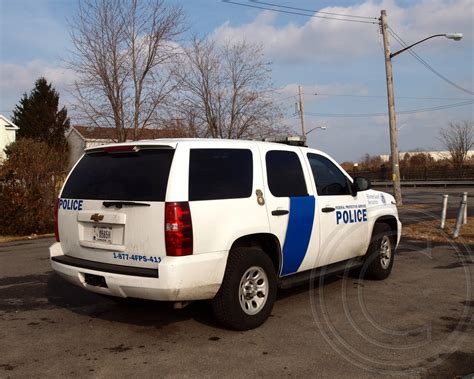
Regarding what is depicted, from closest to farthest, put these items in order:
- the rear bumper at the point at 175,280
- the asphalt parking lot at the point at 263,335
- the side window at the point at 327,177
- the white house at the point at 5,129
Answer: the asphalt parking lot at the point at 263,335
the rear bumper at the point at 175,280
the side window at the point at 327,177
the white house at the point at 5,129

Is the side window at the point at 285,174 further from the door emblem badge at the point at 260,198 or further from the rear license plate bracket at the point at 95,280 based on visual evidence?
the rear license plate bracket at the point at 95,280

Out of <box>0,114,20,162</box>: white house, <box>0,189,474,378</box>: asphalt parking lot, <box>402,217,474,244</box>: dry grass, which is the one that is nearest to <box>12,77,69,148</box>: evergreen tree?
<box>0,114,20,162</box>: white house

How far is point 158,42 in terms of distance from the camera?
1944 centimetres

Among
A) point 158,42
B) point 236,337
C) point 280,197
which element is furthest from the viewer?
point 158,42

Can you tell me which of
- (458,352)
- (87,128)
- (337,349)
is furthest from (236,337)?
(87,128)

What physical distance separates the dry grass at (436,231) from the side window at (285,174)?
→ 6.59 metres

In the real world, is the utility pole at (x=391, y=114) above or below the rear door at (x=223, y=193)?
above

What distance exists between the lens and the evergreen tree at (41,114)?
4174cm

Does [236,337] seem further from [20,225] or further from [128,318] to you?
[20,225]

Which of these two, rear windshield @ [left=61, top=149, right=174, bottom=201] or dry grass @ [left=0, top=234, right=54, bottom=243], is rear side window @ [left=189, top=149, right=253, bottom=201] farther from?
dry grass @ [left=0, top=234, right=54, bottom=243]

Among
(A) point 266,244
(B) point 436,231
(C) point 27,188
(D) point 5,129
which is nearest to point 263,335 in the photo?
(A) point 266,244

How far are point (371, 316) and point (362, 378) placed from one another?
1.59 metres

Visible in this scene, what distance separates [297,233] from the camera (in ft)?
17.3

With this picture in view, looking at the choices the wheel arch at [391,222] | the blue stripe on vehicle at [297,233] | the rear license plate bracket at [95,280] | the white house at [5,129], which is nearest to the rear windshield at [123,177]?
the rear license plate bracket at [95,280]
